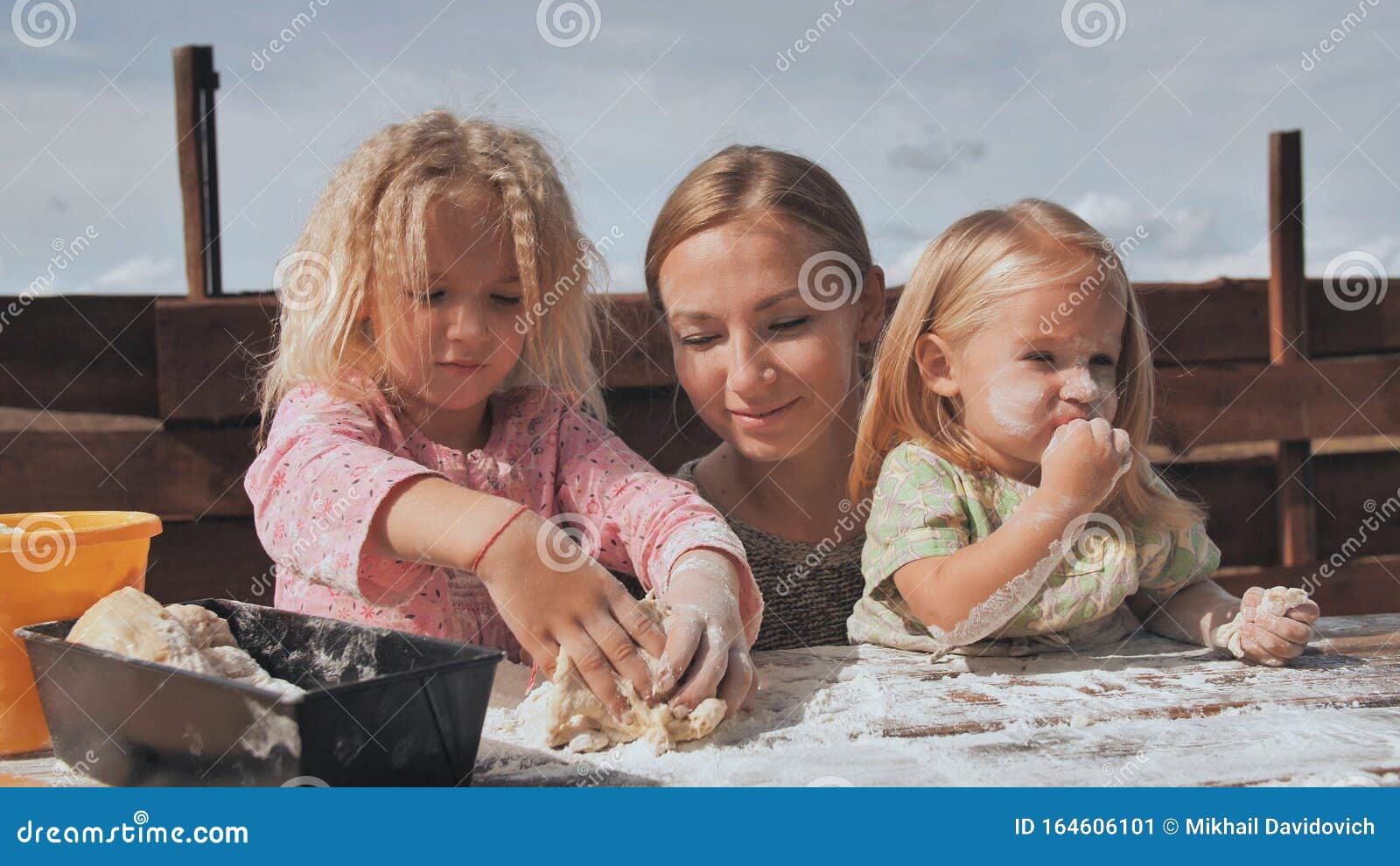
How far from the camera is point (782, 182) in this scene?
242 centimetres

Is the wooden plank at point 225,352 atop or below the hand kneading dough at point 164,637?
atop

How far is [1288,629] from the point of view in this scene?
6.32ft

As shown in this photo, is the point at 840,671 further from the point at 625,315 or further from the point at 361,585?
the point at 625,315

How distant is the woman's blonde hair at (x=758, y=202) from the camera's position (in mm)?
2357

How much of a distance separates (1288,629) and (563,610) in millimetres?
1322

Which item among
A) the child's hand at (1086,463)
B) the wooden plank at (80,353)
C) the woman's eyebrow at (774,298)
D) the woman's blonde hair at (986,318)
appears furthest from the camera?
the wooden plank at (80,353)

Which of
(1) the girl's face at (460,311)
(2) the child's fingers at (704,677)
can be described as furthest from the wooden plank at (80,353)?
(2) the child's fingers at (704,677)

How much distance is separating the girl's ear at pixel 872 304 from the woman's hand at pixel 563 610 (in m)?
1.18
